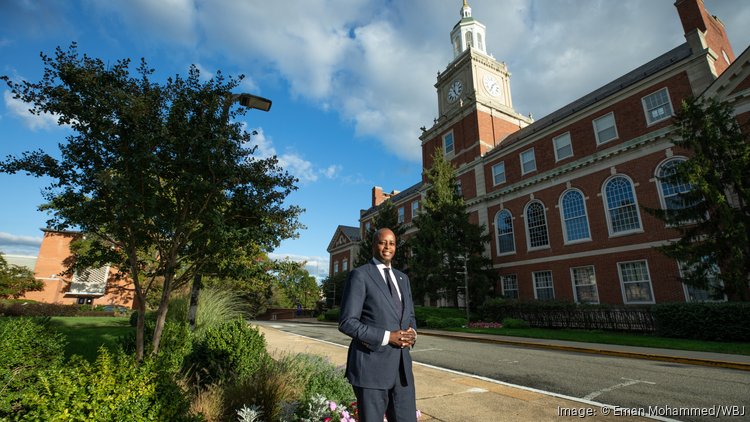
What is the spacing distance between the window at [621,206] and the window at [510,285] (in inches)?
289

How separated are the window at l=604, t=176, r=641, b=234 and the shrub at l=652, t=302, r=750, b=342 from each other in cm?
660

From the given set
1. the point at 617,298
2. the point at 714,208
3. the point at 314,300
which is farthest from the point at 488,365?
the point at 314,300

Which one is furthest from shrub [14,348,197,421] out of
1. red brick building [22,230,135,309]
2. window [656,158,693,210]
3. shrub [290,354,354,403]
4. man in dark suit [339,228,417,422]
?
red brick building [22,230,135,309]

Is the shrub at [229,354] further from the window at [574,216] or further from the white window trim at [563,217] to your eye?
the window at [574,216]

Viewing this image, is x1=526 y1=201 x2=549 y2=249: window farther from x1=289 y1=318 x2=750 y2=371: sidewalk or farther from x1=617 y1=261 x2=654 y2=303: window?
x1=289 y1=318 x2=750 y2=371: sidewalk

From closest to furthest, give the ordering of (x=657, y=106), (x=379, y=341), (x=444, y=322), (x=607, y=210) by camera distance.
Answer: (x=379, y=341), (x=657, y=106), (x=444, y=322), (x=607, y=210)

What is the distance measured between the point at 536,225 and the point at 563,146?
5939mm

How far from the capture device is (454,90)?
35.5m

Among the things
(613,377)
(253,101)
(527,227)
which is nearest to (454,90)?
(527,227)

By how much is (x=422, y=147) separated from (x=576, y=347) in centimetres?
2894

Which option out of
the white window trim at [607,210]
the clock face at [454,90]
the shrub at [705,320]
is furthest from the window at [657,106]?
the clock face at [454,90]

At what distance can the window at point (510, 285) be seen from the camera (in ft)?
81.9

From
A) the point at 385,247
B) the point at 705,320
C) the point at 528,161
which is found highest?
the point at 528,161

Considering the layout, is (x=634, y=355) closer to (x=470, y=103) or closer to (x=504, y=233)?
(x=504, y=233)
